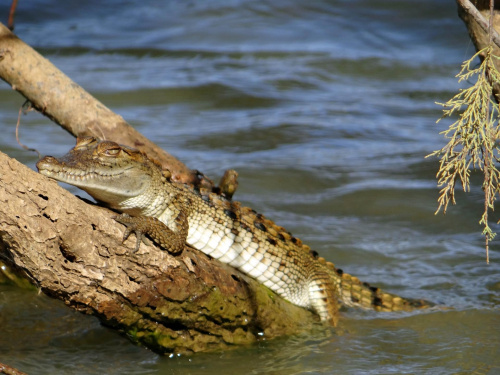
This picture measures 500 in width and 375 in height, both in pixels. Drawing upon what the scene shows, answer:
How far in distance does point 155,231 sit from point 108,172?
0.44m

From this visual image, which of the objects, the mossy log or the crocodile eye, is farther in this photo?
the crocodile eye

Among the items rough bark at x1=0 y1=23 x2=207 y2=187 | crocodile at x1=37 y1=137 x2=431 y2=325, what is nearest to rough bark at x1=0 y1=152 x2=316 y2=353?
crocodile at x1=37 y1=137 x2=431 y2=325

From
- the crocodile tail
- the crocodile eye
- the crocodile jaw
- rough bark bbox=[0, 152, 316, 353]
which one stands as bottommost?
the crocodile tail

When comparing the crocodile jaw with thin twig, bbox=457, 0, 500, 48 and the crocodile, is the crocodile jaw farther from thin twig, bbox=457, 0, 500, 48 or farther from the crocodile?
thin twig, bbox=457, 0, 500, 48

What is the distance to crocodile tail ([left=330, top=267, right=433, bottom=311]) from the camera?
16.5ft

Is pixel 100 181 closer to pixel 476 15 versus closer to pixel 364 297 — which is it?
pixel 476 15

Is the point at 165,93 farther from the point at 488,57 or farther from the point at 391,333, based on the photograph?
the point at 488,57

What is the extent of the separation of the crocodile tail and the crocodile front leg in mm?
1561

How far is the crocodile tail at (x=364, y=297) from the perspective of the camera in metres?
5.04

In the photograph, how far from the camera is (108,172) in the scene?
149 inches

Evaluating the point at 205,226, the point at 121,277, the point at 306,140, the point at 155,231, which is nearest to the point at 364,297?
the point at 205,226

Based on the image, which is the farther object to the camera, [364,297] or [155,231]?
[364,297]

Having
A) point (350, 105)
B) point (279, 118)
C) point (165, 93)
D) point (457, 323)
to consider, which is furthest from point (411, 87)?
point (457, 323)

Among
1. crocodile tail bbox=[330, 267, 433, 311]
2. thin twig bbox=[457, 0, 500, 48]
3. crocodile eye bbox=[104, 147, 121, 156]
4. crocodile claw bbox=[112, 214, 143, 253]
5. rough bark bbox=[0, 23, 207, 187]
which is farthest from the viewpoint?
crocodile tail bbox=[330, 267, 433, 311]
